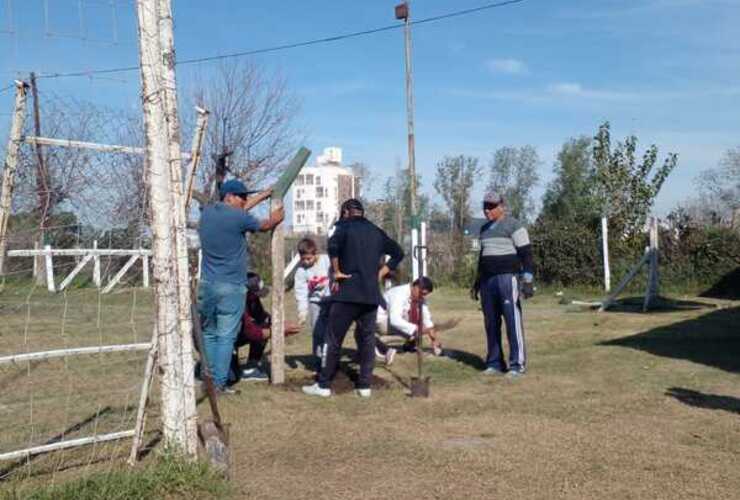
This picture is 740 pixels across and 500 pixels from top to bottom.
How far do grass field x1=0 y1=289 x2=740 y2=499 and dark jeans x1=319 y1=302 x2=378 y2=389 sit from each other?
0.77 ft

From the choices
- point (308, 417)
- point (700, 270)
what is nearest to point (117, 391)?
point (308, 417)

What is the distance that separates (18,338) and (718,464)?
835cm

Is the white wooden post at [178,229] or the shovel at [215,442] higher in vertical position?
the white wooden post at [178,229]

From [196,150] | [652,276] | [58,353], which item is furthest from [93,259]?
[652,276]

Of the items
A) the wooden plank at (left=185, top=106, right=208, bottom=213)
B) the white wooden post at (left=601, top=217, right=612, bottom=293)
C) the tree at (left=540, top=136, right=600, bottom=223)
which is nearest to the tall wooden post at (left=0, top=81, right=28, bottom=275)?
the wooden plank at (left=185, top=106, right=208, bottom=213)

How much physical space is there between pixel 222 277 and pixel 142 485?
9.97ft

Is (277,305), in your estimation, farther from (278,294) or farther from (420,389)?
(420,389)

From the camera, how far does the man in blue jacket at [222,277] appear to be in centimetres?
724

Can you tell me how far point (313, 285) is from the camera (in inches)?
341

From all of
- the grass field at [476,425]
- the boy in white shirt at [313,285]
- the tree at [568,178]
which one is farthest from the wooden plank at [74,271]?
the tree at [568,178]

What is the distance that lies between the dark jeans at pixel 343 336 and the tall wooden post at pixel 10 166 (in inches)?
129

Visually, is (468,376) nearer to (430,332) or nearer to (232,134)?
(430,332)

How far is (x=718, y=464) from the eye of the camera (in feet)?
16.6

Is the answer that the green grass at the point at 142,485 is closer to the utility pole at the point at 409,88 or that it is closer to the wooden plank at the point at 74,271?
the wooden plank at the point at 74,271
